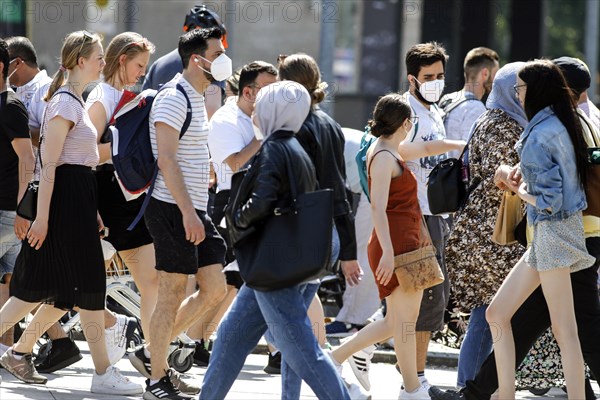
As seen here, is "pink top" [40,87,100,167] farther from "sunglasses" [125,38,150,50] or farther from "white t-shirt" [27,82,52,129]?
"white t-shirt" [27,82,52,129]

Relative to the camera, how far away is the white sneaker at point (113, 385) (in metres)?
7.11

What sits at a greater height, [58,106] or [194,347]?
[58,106]

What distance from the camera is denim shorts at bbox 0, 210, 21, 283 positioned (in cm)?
771

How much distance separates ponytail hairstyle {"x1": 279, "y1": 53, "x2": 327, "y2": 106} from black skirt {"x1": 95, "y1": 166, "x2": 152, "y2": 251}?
140cm

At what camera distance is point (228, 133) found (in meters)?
7.20

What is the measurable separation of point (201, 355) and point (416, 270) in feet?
6.81

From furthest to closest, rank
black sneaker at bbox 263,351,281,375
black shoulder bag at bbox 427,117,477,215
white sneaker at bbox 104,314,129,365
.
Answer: black sneaker at bbox 263,351,281,375, white sneaker at bbox 104,314,129,365, black shoulder bag at bbox 427,117,477,215

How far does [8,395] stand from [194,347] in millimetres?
1319

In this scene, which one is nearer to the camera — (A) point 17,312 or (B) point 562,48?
(A) point 17,312

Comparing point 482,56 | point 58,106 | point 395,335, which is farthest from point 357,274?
point 482,56

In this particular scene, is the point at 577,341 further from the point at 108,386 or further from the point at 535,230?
the point at 108,386

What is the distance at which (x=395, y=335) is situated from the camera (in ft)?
22.8

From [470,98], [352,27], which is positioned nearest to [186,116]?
[470,98]

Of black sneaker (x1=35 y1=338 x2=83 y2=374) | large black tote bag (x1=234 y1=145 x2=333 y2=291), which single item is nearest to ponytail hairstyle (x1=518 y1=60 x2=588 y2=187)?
large black tote bag (x1=234 y1=145 x2=333 y2=291)
